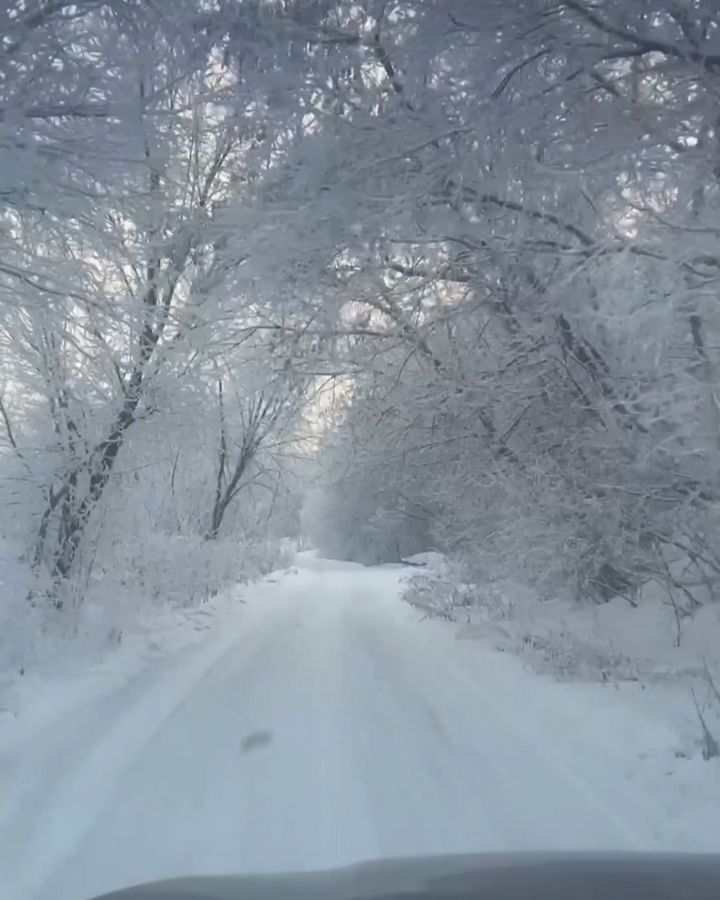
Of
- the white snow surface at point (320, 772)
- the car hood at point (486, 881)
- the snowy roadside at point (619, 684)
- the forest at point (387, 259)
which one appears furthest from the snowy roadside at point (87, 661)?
the snowy roadside at point (619, 684)

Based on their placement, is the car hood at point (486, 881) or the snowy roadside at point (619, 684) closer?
the car hood at point (486, 881)

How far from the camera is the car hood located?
3674 mm

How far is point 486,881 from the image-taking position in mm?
3834

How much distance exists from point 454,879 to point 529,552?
9.09 m

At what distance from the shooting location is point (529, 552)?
41.9 feet

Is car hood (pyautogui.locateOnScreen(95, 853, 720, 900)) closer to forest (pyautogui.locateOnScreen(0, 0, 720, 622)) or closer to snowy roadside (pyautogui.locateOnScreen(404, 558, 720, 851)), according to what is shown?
snowy roadside (pyautogui.locateOnScreen(404, 558, 720, 851))

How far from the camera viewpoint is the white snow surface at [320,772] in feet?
15.0

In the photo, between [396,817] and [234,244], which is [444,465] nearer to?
[234,244]

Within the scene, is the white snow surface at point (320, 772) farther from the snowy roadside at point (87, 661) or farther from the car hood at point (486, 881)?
the car hood at point (486, 881)

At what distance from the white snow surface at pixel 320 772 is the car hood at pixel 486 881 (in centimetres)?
30

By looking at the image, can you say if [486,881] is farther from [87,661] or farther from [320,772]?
[87,661]

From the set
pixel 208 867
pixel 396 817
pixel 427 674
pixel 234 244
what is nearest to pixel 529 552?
pixel 427 674

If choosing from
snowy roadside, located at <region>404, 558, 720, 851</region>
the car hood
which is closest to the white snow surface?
snowy roadside, located at <region>404, 558, 720, 851</region>

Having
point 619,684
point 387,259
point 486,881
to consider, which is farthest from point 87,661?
point 486,881
